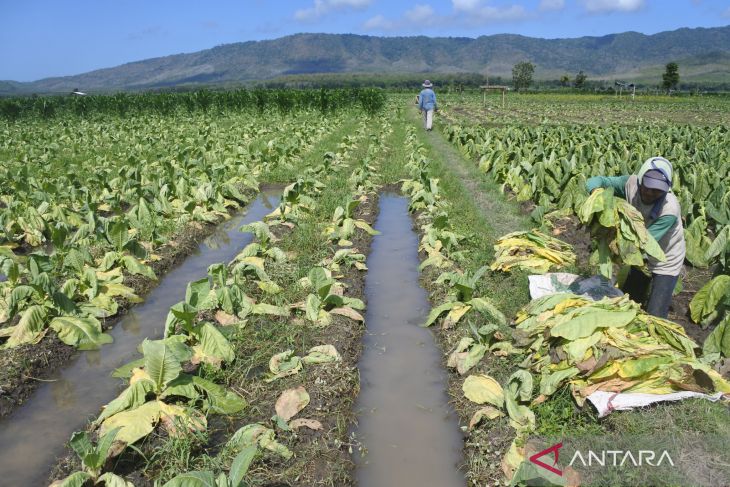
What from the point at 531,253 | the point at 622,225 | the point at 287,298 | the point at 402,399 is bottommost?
the point at 402,399

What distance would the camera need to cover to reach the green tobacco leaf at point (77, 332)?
16.1 ft

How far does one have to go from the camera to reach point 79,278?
227 inches

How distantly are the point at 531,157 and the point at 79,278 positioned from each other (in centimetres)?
861

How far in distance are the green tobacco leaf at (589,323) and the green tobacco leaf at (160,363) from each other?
2.82m

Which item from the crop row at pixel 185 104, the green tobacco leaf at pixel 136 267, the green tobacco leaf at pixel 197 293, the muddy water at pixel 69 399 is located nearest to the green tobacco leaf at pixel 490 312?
the green tobacco leaf at pixel 197 293

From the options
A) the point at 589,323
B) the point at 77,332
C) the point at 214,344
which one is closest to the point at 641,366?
the point at 589,323

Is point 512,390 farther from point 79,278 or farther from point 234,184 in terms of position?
point 234,184

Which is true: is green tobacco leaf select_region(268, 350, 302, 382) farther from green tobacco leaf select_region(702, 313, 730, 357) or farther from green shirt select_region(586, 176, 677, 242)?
green tobacco leaf select_region(702, 313, 730, 357)

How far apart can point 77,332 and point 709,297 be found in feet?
19.3

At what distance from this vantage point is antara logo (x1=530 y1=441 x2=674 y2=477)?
3.10 meters

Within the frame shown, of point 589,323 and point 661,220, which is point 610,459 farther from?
point 661,220

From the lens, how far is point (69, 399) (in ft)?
14.3

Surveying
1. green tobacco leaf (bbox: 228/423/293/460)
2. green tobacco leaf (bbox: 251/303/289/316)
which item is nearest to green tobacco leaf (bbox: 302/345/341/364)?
green tobacco leaf (bbox: 251/303/289/316)

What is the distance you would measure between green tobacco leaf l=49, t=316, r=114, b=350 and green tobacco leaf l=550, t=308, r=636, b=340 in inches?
165
